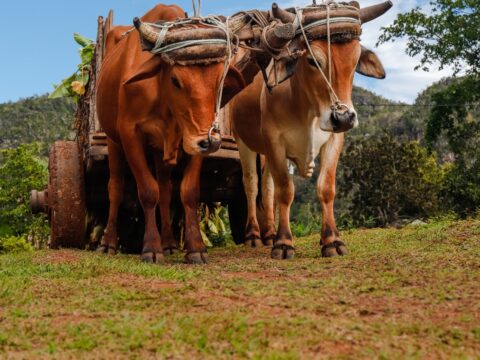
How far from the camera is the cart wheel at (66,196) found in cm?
743

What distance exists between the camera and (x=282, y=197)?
6582 millimetres

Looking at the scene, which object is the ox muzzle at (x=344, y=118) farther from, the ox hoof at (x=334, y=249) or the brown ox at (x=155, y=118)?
the ox hoof at (x=334, y=249)

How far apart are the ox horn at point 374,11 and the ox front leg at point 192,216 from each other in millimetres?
1779

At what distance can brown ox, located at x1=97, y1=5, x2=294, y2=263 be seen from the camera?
5.67 meters

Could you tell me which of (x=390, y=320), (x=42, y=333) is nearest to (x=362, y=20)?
(x=390, y=320)

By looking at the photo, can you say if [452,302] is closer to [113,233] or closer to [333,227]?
[333,227]

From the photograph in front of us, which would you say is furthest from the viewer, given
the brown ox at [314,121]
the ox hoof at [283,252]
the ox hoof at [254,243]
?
the ox hoof at [254,243]

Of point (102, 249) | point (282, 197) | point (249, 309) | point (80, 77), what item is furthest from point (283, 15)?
point (80, 77)

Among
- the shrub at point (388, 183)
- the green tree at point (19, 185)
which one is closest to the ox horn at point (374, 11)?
the green tree at point (19, 185)

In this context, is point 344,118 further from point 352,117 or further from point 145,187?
point 145,187

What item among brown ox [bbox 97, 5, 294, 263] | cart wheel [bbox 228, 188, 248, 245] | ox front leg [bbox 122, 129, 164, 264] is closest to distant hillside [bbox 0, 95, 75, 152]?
cart wheel [bbox 228, 188, 248, 245]

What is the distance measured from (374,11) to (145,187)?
2.39 m

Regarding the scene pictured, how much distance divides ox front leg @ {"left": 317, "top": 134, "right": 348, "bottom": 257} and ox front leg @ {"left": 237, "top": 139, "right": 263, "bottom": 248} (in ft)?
6.47

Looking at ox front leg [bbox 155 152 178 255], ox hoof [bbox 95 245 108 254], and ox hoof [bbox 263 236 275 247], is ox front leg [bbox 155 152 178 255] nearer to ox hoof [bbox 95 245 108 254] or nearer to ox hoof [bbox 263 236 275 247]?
ox hoof [bbox 95 245 108 254]
